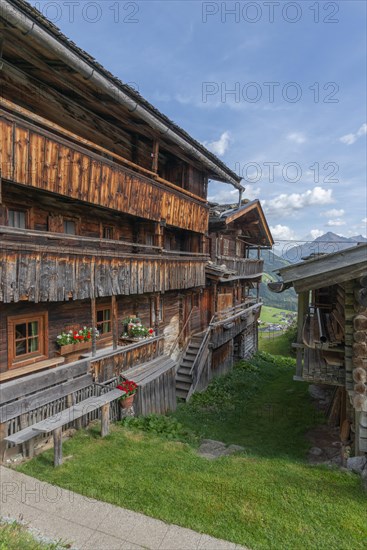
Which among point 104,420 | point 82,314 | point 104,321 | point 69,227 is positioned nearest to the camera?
point 104,420

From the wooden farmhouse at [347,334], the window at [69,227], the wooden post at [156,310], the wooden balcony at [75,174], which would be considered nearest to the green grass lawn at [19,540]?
the wooden balcony at [75,174]

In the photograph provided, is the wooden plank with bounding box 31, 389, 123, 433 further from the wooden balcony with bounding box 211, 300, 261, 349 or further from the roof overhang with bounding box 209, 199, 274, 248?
the roof overhang with bounding box 209, 199, 274, 248

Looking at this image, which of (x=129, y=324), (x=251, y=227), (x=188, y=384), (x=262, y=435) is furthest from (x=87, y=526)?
(x=251, y=227)

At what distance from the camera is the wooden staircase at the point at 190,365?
14.2m

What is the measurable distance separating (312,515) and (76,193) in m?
8.75

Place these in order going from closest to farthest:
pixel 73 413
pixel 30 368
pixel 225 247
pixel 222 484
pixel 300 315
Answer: pixel 222 484 → pixel 73 413 → pixel 30 368 → pixel 300 315 → pixel 225 247

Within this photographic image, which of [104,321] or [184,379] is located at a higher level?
[104,321]

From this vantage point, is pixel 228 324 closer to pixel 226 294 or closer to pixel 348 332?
pixel 226 294

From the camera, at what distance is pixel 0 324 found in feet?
27.6

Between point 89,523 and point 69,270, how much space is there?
530cm

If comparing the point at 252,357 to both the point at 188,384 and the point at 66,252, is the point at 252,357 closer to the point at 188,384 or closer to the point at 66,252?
the point at 188,384

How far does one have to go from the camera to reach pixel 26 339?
9.09m

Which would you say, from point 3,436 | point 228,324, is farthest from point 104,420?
point 228,324

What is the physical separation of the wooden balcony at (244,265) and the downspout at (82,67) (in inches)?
337
